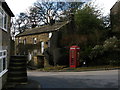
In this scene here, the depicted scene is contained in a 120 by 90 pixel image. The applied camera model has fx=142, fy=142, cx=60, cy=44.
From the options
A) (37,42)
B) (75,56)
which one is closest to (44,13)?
(37,42)

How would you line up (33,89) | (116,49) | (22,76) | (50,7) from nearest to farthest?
(33,89)
(22,76)
(116,49)
(50,7)

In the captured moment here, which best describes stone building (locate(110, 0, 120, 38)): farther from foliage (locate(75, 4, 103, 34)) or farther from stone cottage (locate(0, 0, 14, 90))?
stone cottage (locate(0, 0, 14, 90))

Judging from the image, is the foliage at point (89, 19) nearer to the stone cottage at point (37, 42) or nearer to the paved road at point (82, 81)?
the stone cottage at point (37, 42)

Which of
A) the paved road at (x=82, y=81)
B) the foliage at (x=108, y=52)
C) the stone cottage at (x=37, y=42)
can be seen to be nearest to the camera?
the paved road at (x=82, y=81)

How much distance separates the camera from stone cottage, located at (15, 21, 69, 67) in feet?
75.9

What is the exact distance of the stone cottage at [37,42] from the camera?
23.1 metres

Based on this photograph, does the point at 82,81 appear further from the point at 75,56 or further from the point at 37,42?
the point at 37,42

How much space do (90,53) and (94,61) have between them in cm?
127

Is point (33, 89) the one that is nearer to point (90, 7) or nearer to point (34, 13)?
point (90, 7)

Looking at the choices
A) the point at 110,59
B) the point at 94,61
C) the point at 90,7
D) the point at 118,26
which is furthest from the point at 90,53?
the point at 90,7

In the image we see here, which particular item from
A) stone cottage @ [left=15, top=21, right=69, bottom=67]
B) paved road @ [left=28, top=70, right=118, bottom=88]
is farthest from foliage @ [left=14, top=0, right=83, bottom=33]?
paved road @ [left=28, top=70, right=118, bottom=88]

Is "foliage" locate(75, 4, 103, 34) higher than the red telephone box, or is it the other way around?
"foliage" locate(75, 4, 103, 34)

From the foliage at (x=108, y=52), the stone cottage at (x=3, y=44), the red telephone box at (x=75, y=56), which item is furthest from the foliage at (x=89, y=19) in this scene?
the stone cottage at (x=3, y=44)

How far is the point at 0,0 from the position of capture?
6.47 meters
